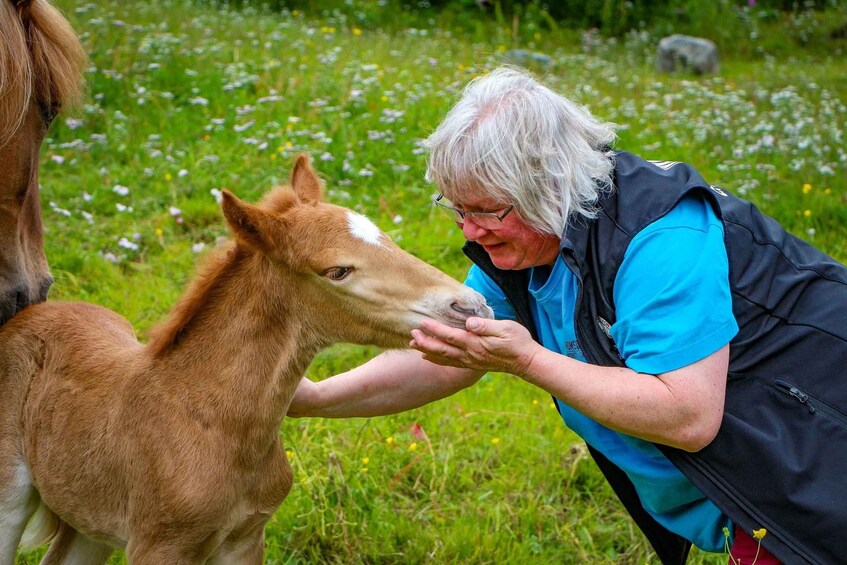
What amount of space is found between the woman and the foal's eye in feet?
0.90

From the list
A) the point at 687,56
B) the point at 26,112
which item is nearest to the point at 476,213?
the point at 26,112

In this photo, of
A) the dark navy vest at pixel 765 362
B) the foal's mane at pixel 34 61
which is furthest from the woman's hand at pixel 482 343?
the foal's mane at pixel 34 61

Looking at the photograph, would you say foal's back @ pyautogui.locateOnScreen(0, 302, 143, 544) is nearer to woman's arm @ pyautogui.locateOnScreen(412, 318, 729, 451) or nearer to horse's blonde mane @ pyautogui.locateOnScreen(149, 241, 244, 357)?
horse's blonde mane @ pyautogui.locateOnScreen(149, 241, 244, 357)

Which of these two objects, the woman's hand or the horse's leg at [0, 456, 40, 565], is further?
the horse's leg at [0, 456, 40, 565]

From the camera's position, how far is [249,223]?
2523 millimetres

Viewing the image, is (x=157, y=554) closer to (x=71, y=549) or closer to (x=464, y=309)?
(x=71, y=549)

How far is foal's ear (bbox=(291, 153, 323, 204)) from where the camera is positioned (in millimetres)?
2832

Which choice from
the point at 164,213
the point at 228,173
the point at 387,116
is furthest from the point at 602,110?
the point at 164,213

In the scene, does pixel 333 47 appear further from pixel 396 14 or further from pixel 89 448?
pixel 89 448

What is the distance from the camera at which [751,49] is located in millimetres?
12531

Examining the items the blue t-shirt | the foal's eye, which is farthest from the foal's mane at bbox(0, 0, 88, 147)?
the blue t-shirt

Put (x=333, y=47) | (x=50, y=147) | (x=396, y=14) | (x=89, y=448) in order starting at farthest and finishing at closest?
(x=396, y=14)
(x=333, y=47)
(x=50, y=147)
(x=89, y=448)

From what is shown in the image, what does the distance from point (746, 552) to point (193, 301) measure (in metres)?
1.73

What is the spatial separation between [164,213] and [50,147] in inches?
52.4
